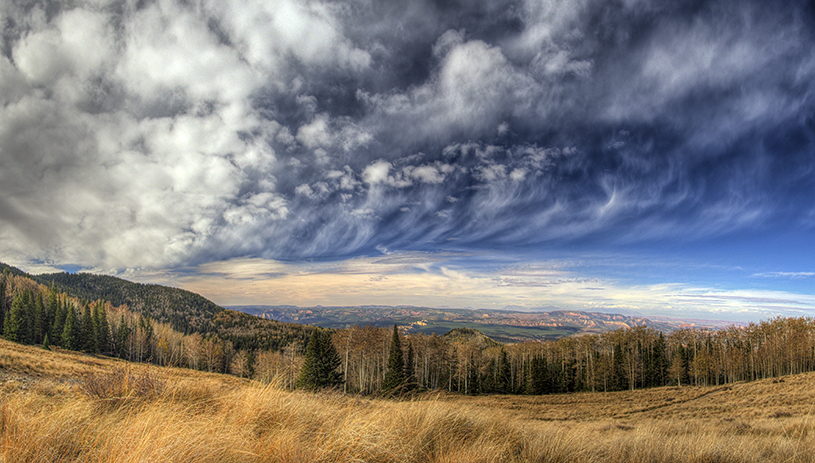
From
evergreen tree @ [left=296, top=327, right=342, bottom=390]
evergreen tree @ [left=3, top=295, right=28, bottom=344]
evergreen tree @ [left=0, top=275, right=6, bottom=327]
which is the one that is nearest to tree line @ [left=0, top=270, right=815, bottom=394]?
evergreen tree @ [left=3, top=295, right=28, bottom=344]

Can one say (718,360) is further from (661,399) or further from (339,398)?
(339,398)

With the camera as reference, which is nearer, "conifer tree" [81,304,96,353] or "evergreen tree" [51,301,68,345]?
"evergreen tree" [51,301,68,345]

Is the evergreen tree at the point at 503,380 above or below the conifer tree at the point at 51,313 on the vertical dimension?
below

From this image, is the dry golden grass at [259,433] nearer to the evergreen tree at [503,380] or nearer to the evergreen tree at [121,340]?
the evergreen tree at [503,380]

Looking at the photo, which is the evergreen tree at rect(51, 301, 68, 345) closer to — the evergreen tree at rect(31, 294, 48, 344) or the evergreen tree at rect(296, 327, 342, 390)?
the evergreen tree at rect(31, 294, 48, 344)

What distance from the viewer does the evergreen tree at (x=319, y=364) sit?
1384 inches

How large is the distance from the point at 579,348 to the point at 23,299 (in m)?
121

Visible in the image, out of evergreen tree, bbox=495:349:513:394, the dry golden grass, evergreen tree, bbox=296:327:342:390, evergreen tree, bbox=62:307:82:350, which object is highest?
the dry golden grass

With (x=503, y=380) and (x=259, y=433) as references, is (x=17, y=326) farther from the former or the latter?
(x=259, y=433)

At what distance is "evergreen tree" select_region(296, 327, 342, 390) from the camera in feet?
115

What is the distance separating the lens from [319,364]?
3578cm

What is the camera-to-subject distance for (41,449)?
269 centimetres

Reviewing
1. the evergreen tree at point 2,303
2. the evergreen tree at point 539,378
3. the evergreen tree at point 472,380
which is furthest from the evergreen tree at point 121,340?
the evergreen tree at point 539,378

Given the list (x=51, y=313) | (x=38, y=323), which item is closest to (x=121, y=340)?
(x=38, y=323)
